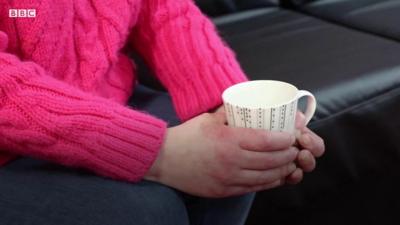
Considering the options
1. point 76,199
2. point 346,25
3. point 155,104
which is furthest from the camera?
point 346,25

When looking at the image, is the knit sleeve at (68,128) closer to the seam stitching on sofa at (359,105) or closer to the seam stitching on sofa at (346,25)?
the seam stitching on sofa at (359,105)

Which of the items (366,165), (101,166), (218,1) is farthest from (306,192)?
(218,1)

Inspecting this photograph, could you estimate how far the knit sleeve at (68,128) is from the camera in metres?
0.48

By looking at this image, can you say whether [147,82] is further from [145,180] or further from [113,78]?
[145,180]

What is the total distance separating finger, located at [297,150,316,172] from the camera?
0.56 m

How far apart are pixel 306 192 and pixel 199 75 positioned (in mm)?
373

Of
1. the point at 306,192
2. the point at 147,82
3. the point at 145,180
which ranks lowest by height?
the point at 306,192

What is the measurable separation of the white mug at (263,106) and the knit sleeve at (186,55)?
61 millimetres

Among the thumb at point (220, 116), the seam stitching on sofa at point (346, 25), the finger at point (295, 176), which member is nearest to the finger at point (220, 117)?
the thumb at point (220, 116)

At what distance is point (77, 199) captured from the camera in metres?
0.46

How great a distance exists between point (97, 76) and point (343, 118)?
0.47 meters

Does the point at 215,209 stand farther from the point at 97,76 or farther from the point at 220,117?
the point at 97,76

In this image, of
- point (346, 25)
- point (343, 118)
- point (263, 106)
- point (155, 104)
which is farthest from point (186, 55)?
point (346, 25)

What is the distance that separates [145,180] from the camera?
0.52 metres
